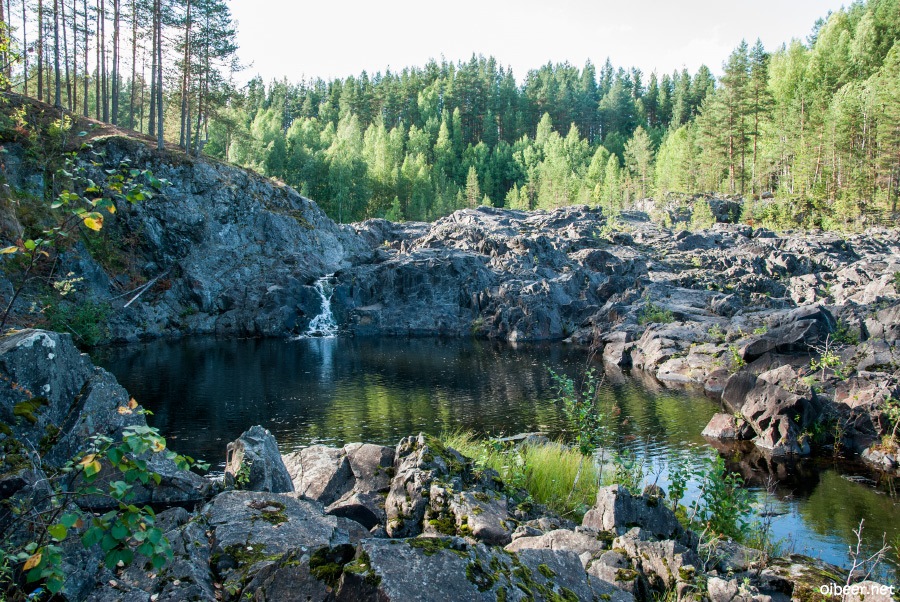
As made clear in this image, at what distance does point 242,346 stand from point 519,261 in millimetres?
33253

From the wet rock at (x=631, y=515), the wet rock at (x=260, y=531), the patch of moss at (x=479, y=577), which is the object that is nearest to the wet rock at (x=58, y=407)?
the wet rock at (x=260, y=531)

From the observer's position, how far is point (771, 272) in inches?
2483

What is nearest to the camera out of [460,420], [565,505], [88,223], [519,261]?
[88,223]

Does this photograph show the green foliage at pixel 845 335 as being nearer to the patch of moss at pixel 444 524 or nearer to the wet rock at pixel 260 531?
the patch of moss at pixel 444 524

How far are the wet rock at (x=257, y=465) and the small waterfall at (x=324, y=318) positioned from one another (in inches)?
1952

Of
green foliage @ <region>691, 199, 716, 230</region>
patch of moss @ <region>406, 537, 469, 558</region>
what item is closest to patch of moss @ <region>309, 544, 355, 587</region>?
patch of moss @ <region>406, 537, 469, 558</region>

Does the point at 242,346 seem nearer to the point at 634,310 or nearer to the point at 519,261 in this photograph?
the point at 519,261

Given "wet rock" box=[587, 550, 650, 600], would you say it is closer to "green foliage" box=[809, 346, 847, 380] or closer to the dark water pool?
the dark water pool

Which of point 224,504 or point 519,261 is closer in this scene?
point 224,504

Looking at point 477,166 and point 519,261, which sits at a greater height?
point 477,166

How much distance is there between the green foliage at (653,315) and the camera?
52744 mm

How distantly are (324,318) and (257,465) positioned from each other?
53398mm

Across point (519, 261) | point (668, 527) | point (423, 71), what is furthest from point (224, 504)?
point (423, 71)

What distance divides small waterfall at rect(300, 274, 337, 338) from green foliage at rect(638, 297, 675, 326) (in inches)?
1287
